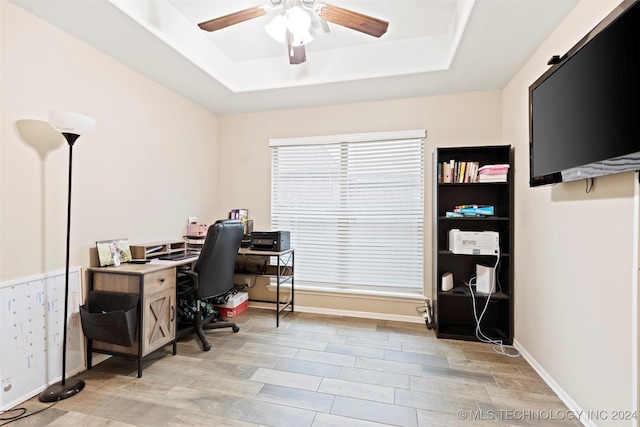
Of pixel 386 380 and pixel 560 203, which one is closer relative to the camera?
pixel 560 203

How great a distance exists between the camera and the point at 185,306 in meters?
Answer: 2.85

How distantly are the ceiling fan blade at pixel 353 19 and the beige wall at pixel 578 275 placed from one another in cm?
116

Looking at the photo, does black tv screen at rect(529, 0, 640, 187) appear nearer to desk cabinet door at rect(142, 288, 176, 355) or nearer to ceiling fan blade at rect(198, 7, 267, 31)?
ceiling fan blade at rect(198, 7, 267, 31)

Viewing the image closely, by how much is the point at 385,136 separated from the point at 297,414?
2.70m

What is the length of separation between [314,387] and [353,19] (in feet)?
7.82

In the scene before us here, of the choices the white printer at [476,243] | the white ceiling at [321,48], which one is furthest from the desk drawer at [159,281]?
the white printer at [476,243]

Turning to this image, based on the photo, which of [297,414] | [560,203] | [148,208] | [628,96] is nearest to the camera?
[628,96]

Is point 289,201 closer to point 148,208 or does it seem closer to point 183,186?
point 183,186

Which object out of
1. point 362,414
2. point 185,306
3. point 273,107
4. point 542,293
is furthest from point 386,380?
point 273,107

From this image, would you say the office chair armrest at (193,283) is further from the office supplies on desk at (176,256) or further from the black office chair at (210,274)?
the office supplies on desk at (176,256)

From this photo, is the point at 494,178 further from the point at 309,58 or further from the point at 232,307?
the point at 232,307

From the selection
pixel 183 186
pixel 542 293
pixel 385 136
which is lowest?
pixel 542 293

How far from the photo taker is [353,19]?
5.67ft

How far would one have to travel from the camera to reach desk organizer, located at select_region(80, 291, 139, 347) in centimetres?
198
